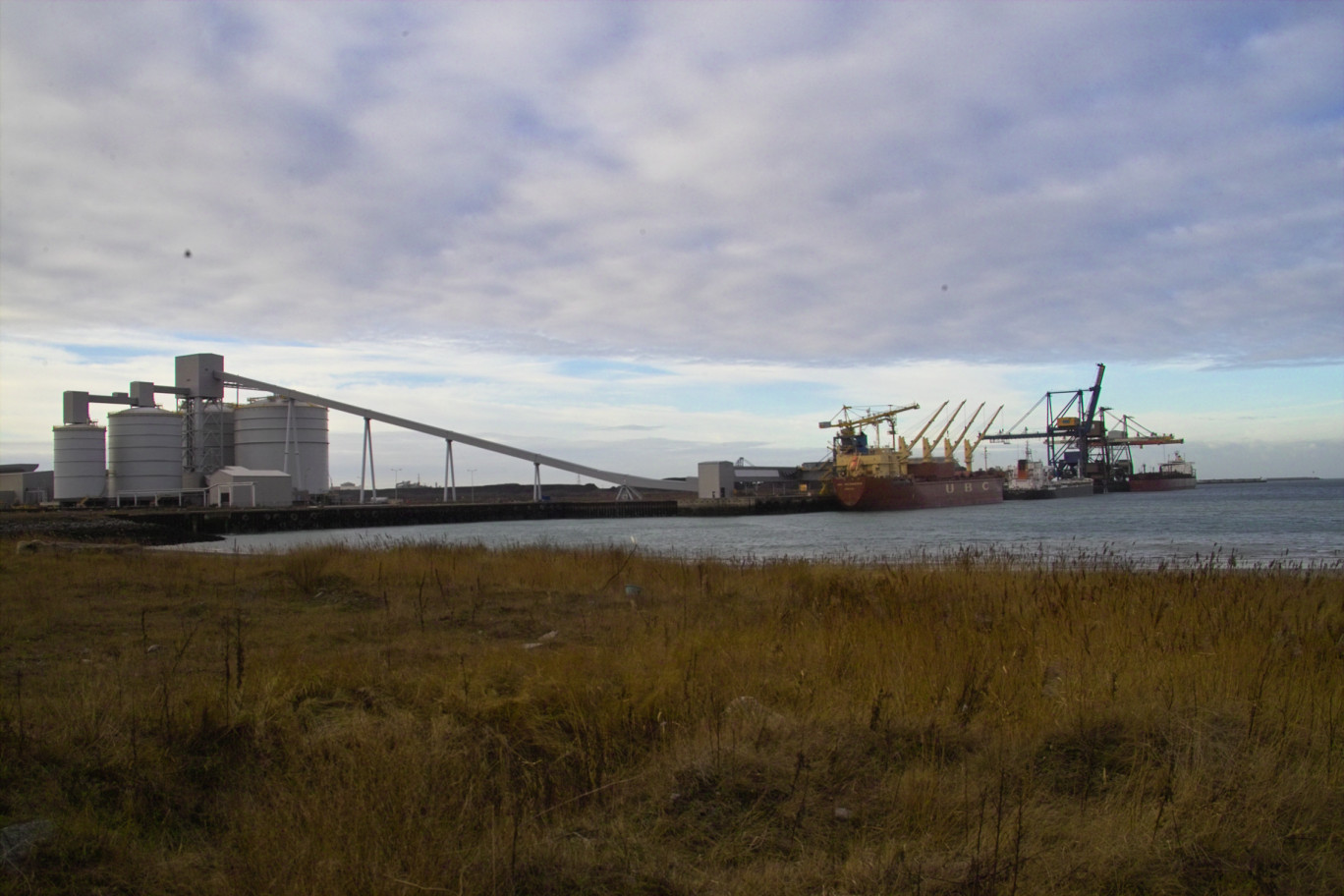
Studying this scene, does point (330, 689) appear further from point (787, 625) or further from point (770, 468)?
point (770, 468)

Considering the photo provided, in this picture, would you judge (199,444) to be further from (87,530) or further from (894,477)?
(894,477)

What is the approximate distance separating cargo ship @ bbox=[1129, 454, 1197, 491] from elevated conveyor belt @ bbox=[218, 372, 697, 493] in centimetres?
6766

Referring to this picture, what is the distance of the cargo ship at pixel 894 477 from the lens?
76.8 metres

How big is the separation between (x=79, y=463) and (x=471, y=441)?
32.5 metres

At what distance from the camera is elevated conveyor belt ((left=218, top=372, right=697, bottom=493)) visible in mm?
73925

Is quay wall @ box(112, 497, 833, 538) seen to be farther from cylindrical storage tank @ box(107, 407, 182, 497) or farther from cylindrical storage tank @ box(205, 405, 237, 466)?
cylindrical storage tank @ box(205, 405, 237, 466)

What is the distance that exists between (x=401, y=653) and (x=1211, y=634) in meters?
6.67

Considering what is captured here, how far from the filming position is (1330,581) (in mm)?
10875

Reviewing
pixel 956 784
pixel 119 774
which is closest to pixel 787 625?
pixel 956 784

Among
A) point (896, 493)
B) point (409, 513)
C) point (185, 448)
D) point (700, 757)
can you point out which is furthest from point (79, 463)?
point (700, 757)

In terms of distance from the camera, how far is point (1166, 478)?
12675 centimetres

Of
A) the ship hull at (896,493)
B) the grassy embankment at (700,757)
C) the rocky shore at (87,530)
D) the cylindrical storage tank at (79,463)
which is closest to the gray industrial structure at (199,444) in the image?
the cylindrical storage tank at (79,463)

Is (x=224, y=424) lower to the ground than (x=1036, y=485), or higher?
higher

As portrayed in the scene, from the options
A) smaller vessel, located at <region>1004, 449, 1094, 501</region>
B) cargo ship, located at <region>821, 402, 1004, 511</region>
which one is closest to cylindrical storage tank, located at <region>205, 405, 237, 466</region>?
cargo ship, located at <region>821, 402, 1004, 511</region>
